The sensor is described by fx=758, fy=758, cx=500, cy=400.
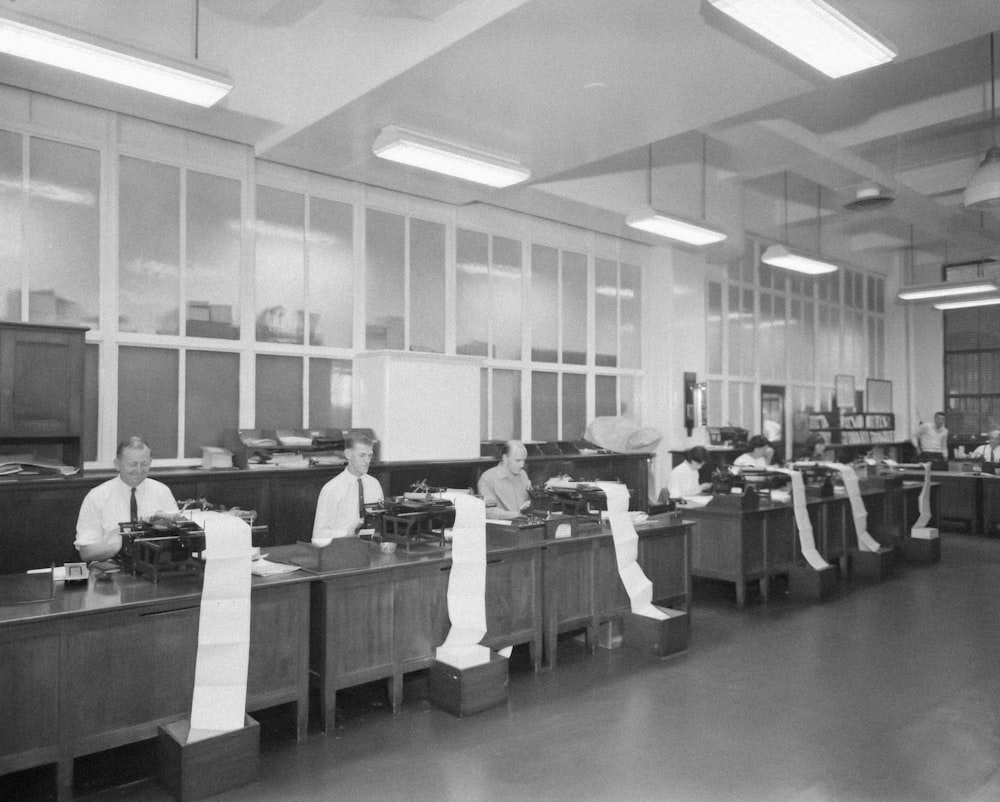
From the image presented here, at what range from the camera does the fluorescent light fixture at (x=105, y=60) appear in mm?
3799

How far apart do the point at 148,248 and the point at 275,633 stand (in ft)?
11.8

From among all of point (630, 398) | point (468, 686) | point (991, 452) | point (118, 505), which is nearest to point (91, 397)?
point (118, 505)

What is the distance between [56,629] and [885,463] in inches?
437

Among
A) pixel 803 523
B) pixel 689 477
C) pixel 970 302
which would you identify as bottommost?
pixel 803 523

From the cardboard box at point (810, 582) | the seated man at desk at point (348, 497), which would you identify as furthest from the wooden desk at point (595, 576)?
the cardboard box at point (810, 582)

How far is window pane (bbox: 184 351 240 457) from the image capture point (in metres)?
6.14

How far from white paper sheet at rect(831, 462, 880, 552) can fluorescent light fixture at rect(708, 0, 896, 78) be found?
17.2 ft

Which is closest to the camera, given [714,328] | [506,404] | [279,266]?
[279,266]

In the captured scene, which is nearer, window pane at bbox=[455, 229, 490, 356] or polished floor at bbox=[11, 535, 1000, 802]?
polished floor at bbox=[11, 535, 1000, 802]

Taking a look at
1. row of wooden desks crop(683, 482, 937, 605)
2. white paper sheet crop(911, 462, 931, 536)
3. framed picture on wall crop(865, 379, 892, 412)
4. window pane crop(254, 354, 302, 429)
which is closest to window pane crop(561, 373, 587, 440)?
row of wooden desks crop(683, 482, 937, 605)

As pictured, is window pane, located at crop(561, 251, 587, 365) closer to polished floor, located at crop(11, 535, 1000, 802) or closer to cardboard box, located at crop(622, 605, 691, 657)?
polished floor, located at crop(11, 535, 1000, 802)

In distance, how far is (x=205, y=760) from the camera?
3.17m

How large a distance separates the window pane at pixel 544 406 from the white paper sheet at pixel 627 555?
3336 millimetres

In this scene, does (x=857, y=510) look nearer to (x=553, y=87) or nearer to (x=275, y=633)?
(x=553, y=87)
